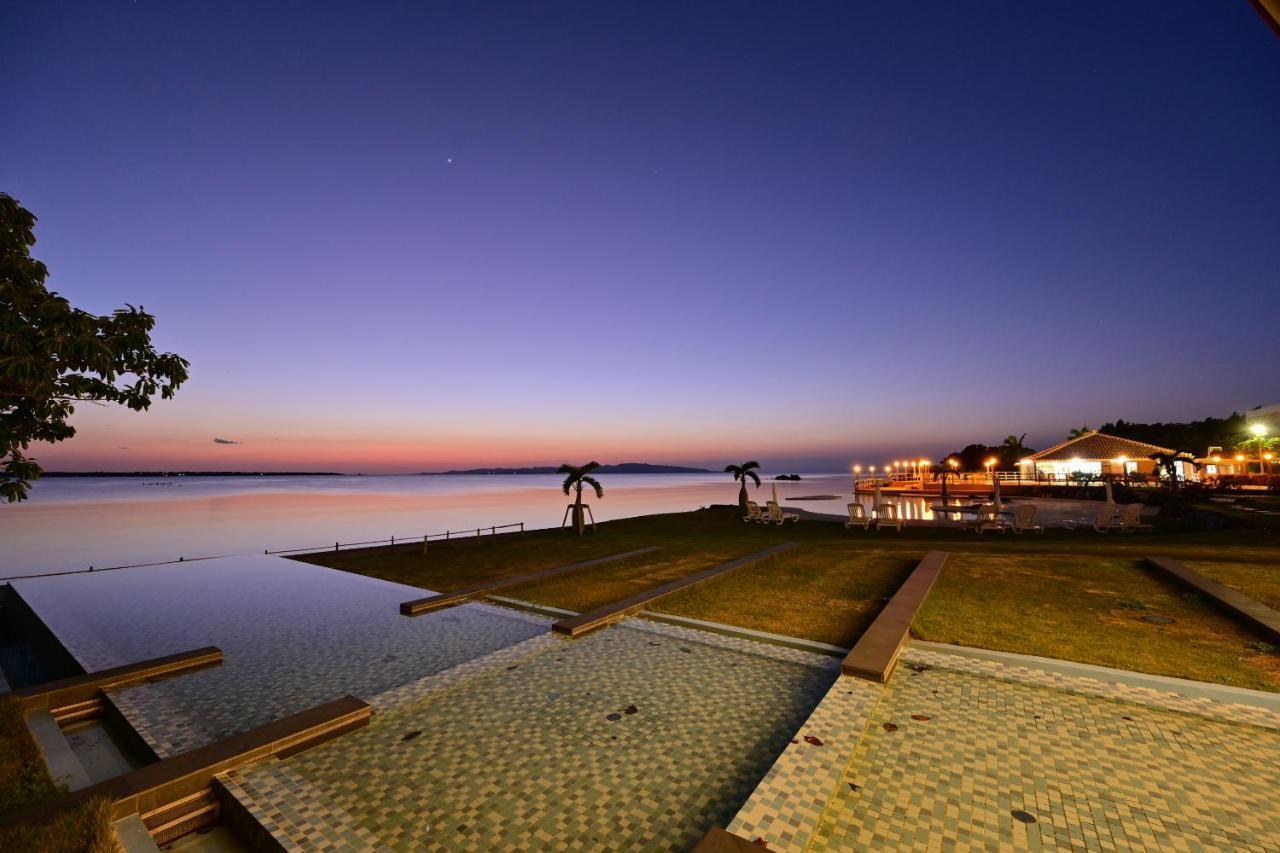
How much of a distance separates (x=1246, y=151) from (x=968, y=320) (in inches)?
579

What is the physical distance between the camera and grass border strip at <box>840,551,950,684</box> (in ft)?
15.5

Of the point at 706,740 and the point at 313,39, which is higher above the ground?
the point at 313,39

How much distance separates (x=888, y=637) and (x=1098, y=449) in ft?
143

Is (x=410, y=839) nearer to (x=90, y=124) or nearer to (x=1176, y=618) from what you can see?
(x=1176, y=618)

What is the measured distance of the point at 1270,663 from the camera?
484 cm

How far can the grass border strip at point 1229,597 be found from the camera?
5554 millimetres

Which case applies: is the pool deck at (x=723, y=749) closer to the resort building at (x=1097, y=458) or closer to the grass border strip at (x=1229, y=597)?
the grass border strip at (x=1229, y=597)

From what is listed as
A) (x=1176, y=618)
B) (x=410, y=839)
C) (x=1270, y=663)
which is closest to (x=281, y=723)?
(x=410, y=839)

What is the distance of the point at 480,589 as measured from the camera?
29.3 ft

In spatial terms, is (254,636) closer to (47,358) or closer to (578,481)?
(47,358)

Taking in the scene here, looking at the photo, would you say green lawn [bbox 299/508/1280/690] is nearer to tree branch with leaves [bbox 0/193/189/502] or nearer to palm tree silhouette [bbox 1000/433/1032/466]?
tree branch with leaves [bbox 0/193/189/502]

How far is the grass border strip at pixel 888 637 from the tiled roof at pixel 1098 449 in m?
39.3

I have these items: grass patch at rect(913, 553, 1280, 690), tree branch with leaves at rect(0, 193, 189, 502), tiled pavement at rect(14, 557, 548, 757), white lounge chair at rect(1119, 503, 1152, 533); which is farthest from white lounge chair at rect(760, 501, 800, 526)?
tree branch with leaves at rect(0, 193, 189, 502)

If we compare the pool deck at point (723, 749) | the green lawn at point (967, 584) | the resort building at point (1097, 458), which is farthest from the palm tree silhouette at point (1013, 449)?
the pool deck at point (723, 749)
